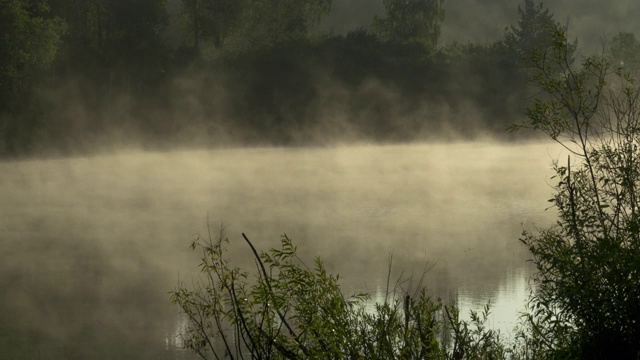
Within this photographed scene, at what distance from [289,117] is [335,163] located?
3.68 metres

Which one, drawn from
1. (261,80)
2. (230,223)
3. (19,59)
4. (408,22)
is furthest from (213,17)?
(230,223)

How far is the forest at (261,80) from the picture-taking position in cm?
5075

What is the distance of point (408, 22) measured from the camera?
5772 centimetres

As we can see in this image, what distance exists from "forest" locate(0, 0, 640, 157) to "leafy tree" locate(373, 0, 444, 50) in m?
0.11

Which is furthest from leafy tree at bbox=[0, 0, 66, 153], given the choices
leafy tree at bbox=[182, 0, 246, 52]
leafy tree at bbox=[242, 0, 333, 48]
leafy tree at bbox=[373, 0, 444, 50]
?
leafy tree at bbox=[373, 0, 444, 50]

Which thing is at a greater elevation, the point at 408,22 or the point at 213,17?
the point at 408,22

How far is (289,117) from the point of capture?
53.4 meters

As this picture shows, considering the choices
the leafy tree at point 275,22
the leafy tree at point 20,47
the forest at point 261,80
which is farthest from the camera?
the leafy tree at point 275,22

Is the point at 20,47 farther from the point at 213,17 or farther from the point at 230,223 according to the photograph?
the point at 213,17

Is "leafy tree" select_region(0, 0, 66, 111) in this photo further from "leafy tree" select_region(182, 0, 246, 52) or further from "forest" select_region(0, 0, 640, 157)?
"leafy tree" select_region(182, 0, 246, 52)

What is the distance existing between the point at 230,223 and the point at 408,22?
88.1 feet

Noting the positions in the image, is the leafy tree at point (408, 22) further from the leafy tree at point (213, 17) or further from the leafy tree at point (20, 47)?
the leafy tree at point (20, 47)

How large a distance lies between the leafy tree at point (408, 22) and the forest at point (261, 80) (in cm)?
11

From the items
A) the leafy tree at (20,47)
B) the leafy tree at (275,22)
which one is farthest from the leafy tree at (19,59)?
the leafy tree at (275,22)
